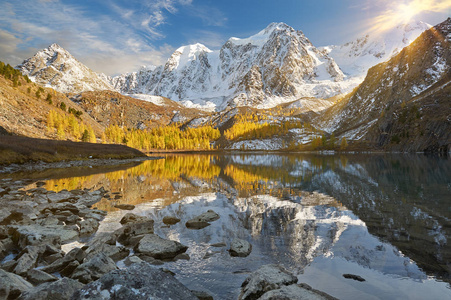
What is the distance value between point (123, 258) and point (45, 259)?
11.0 ft

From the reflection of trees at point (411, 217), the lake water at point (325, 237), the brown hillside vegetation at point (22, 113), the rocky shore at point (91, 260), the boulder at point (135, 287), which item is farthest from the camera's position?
the brown hillside vegetation at point (22, 113)

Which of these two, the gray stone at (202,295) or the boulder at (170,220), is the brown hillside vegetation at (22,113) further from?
the gray stone at (202,295)

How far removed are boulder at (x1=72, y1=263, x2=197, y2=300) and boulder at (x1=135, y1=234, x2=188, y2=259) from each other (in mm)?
6721

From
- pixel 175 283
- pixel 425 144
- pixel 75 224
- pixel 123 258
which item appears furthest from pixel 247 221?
pixel 425 144

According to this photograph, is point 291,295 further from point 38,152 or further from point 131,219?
point 38,152

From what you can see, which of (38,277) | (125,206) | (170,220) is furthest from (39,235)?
(125,206)

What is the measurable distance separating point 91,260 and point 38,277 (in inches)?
71.3

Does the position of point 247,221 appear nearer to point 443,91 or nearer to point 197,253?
point 197,253

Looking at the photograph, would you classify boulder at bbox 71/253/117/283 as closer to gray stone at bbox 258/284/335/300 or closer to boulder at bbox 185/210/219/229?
gray stone at bbox 258/284/335/300

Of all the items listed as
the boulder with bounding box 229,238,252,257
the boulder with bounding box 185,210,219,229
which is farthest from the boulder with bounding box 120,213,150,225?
the boulder with bounding box 229,238,252,257

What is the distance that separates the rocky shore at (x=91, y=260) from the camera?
5699mm

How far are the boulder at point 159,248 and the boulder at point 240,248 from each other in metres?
2.54

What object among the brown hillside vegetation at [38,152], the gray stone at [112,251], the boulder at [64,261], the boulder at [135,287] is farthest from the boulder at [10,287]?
the brown hillside vegetation at [38,152]

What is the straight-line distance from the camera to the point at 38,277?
30.3 feet
